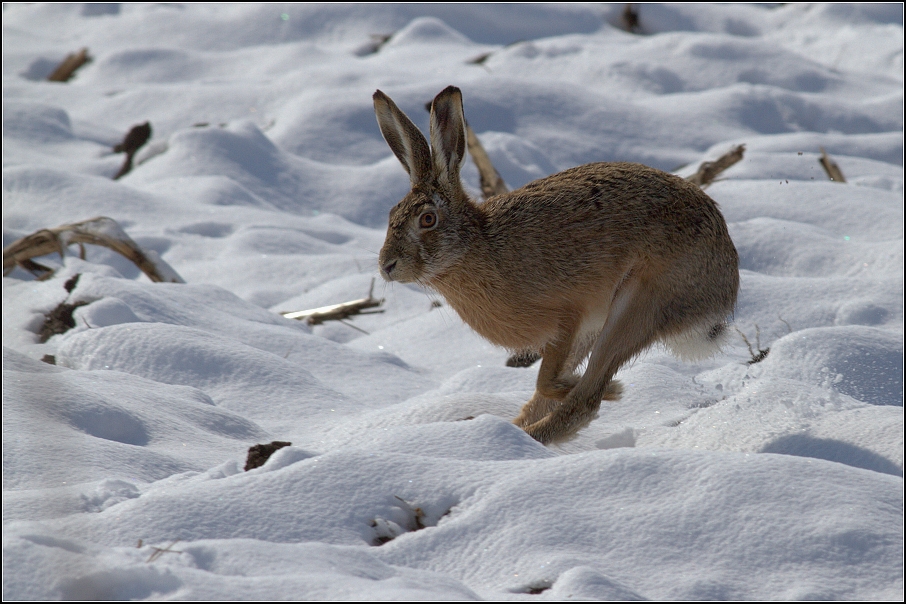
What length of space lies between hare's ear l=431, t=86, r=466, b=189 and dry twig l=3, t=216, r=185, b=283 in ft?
6.84

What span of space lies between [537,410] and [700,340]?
0.75 m

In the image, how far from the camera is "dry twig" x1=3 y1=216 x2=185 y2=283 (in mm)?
5293

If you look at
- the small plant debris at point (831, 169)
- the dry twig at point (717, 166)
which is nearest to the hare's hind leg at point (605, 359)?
the dry twig at point (717, 166)

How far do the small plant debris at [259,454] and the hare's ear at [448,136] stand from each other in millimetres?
1679

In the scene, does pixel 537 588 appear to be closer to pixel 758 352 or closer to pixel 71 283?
pixel 758 352

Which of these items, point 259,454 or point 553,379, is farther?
point 553,379

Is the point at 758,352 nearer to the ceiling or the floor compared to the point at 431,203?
nearer to the floor

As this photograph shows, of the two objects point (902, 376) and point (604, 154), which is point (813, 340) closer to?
point (902, 376)

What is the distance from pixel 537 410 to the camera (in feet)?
13.1

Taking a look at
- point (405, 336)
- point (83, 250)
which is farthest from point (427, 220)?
point (83, 250)

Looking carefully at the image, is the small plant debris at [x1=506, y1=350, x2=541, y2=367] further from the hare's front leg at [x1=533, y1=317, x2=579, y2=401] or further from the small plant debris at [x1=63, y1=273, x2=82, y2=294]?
the small plant debris at [x1=63, y1=273, x2=82, y2=294]

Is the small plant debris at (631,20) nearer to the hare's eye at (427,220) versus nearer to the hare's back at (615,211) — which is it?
the hare's back at (615,211)

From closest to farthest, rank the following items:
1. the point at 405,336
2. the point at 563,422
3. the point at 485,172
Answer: the point at 563,422
the point at 405,336
the point at 485,172

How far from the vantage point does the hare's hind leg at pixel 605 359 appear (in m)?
3.75
